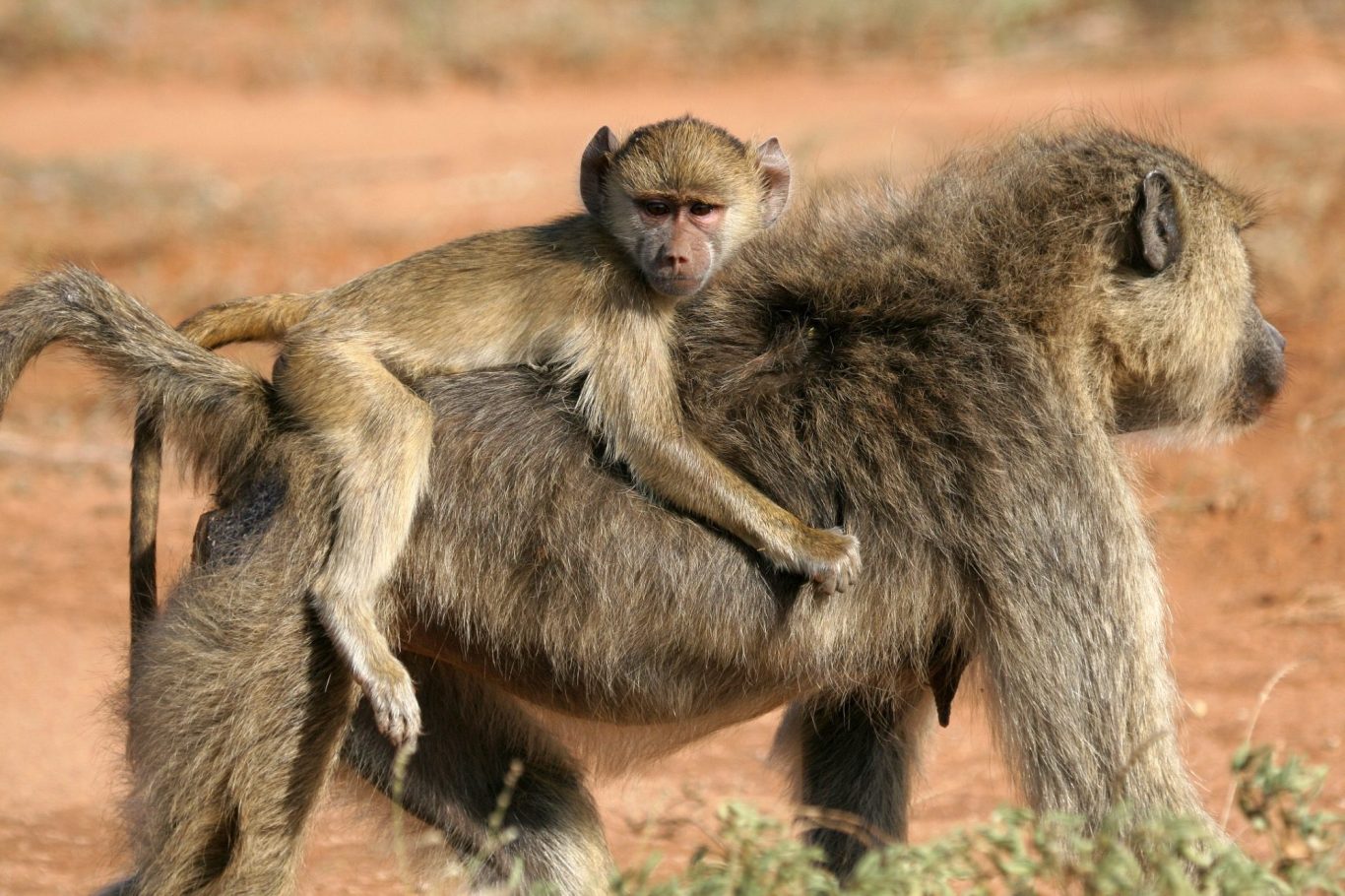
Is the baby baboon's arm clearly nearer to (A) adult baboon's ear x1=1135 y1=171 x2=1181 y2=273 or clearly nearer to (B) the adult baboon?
(B) the adult baboon

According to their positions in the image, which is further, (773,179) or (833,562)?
(773,179)

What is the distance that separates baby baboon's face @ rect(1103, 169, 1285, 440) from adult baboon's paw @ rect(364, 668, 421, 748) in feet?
6.07

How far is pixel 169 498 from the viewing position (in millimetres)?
8102

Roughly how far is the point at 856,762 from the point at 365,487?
1.60m

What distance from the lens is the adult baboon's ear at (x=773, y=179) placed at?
14.4 feet

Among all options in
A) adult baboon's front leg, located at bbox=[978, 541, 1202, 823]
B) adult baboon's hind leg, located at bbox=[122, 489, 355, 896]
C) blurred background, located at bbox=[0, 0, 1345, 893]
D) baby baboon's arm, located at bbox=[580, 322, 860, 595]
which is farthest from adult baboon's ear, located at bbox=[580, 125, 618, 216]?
adult baboon's front leg, located at bbox=[978, 541, 1202, 823]

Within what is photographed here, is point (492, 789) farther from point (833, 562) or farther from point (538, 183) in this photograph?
point (538, 183)

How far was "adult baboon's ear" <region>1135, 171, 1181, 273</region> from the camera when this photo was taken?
4070 millimetres

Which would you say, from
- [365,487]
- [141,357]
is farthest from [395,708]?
[141,357]

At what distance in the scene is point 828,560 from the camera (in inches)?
147

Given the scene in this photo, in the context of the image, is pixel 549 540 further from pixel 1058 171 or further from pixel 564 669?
pixel 1058 171

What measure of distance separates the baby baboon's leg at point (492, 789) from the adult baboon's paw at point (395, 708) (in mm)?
598

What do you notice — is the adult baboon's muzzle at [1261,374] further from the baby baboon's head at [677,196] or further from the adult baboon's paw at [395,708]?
the adult baboon's paw at [395,708]

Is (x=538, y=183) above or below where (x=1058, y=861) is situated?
above
